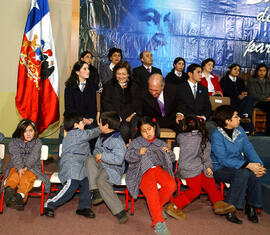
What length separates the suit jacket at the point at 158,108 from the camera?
153 inches

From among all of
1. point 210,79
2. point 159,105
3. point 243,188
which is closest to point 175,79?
point 210,79

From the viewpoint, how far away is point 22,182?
9.77 ft

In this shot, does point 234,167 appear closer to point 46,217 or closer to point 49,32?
point 46,217

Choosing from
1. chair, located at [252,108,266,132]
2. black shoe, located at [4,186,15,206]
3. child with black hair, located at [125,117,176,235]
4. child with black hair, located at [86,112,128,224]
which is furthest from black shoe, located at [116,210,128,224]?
chair, located at [252,108,266,132]

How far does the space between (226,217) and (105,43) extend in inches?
144

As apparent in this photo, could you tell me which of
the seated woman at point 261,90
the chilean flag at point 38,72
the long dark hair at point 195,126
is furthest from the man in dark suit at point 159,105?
the seated woman at point 261,90

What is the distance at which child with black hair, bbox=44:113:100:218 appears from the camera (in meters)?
2.94

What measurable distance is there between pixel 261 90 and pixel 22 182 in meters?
4.41

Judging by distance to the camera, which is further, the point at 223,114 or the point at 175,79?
the point at 175,79

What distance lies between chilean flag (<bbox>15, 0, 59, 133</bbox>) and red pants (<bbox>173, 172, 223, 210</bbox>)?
8.91ft

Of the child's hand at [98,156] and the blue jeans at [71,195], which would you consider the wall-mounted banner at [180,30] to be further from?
the blue jeans at [71,195]

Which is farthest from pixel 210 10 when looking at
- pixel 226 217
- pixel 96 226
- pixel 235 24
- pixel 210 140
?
pixel 96 226

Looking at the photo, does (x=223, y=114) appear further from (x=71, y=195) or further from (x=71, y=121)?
(x=71, y=195)

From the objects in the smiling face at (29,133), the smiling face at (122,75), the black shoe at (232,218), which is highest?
the smiling face at (122,75)
